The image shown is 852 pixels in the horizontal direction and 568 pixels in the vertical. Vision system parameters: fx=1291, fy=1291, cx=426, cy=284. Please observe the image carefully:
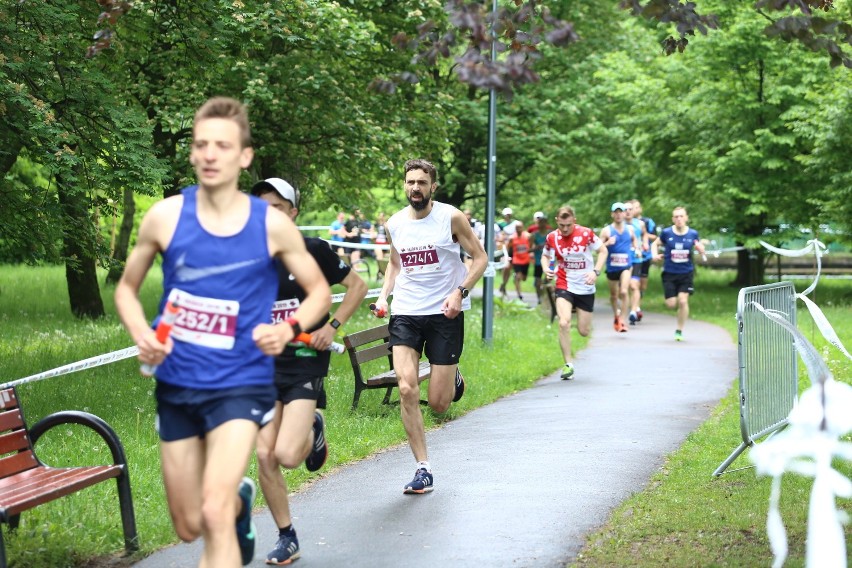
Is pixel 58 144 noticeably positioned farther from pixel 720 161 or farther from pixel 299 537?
pixel 720 161

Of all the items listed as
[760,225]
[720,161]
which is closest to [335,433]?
[720,161]

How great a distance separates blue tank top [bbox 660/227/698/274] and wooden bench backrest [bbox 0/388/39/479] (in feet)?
48.1

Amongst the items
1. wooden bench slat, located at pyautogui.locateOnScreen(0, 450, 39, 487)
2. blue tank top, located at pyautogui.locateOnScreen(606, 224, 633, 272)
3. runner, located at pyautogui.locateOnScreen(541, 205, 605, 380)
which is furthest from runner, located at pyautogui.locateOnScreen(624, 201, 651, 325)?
wooden bench slat, located at pyautogui.locateOnScreen(0, 450, 39, 487)

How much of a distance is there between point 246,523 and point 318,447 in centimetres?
156

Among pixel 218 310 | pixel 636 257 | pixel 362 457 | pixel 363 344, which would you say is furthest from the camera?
pixel 636 257

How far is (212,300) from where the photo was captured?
15.8 feet

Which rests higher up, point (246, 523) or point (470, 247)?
point (470, 247)

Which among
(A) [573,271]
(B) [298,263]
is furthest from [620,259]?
(B) [298,263]

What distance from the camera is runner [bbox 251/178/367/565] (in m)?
6.27

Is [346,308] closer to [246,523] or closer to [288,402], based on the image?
[288,402]

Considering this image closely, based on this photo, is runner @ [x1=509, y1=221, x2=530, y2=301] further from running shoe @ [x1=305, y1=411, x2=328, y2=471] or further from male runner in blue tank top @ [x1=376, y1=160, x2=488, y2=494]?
running shoe @ [x1=305, y1=411, x2=328, y2=471]

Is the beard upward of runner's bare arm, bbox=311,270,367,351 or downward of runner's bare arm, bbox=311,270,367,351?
upward

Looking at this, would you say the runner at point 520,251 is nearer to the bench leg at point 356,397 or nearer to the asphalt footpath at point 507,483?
the asphalt footpath at point 507,483

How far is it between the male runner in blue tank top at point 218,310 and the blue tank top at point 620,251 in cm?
1679
